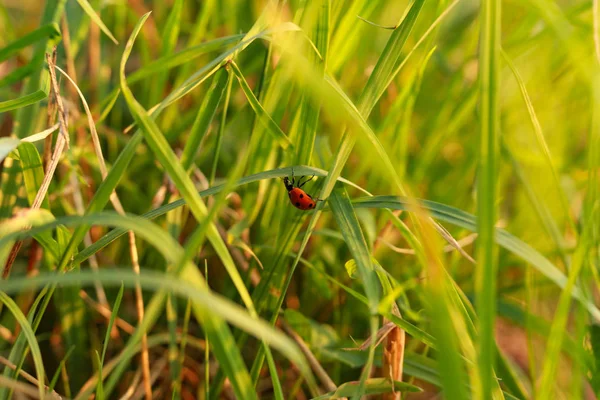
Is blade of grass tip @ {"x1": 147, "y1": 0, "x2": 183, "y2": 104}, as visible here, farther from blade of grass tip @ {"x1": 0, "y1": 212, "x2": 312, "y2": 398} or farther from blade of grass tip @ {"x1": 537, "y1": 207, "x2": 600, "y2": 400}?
blade of grass tip @ {"x1": 537, "y1": 207, "x2": 600, "y2": 400}

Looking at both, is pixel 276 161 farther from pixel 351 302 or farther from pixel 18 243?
pixel 18 243

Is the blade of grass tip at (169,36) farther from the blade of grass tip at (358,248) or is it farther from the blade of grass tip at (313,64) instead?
the blade of grass tip at (358,248)

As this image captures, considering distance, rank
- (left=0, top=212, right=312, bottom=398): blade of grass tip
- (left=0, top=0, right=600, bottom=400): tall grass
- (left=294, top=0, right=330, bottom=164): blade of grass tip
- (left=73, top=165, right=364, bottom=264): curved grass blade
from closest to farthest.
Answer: (left=0, top=212, right=312, bottom=398): blade of grass tip → (left=0, top=0, right=600, bottom=400): tall grass → (left=73, top=165, right=364, bottom=264): curved grass blade → (left=294, top=0, right=330, bottom=164): blade of grass tip

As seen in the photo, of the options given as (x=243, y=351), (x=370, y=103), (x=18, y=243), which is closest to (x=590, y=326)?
(x=370, y=103)

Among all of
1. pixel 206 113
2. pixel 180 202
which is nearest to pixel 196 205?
pixel 180 202

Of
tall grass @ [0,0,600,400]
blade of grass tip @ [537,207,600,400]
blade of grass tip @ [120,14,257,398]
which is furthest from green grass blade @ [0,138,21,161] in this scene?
blade of grass tip @ [537,207,600,400]

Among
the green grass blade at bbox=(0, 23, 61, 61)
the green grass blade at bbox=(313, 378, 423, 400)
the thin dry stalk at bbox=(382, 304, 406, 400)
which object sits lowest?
the green grass blade at bbox=(313, 378, 423, 400)

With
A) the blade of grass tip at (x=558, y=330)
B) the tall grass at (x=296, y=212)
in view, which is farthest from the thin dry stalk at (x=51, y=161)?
the blade of grass tip at (x=558, y=330)
